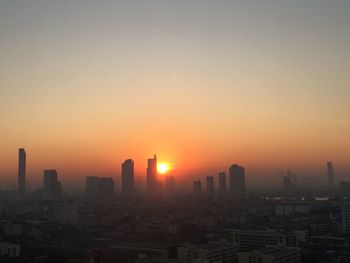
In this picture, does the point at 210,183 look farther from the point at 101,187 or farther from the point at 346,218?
the point at 346,218

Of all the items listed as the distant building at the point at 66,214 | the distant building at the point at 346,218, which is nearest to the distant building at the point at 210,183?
the distant building at the point at 66,214

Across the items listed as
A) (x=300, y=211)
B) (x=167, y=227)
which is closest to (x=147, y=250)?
(x=167, y=227)

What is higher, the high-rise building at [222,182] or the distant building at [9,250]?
the high-rise building at [222,182]

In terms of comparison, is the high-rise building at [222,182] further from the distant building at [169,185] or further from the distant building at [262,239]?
the distant building at [262,239]

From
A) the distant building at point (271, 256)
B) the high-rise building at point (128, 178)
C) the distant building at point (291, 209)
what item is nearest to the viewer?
the distant building at point (271, 256)

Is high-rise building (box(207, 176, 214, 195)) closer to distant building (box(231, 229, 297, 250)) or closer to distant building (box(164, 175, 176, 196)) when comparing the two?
distant building (box(164, 175, 176, 196))

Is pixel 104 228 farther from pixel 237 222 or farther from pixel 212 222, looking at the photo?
pixel 237 222
